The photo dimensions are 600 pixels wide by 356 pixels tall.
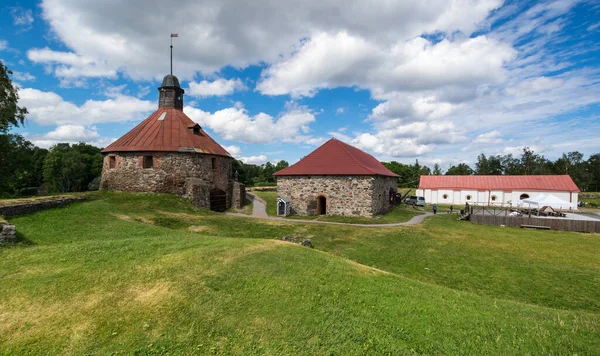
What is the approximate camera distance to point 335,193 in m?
23.0

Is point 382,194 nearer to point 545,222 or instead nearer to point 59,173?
point 545,222

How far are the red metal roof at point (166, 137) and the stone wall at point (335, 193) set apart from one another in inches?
289

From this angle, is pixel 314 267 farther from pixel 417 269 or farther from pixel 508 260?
pixel 508 260

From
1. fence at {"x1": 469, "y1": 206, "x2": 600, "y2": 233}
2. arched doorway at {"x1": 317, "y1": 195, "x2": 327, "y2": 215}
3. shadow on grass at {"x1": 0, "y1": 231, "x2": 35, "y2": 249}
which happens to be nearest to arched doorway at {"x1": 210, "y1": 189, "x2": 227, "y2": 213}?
arched doorway at {"x1": 317, "y1": 195, "x2": 327, "y2": 215}

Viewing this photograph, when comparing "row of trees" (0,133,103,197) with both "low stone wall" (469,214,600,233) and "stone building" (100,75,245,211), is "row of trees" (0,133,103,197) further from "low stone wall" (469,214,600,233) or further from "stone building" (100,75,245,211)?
"low stone wall" (469,214,600,233)

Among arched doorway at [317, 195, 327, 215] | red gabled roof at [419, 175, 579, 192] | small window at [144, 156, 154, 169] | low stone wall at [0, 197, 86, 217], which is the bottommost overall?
arched doorway at [317, 195, 327, 215]

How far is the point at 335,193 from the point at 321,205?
186 cm

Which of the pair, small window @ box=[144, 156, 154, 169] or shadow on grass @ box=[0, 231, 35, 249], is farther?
small window @ box=[144, 156, 154, 169]

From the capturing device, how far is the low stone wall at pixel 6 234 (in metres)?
8.05

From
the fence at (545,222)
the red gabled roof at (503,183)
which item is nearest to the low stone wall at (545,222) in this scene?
the fence at (545,222)

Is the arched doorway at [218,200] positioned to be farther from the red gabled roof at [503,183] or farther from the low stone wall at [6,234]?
the red gabled roof at [503,183]

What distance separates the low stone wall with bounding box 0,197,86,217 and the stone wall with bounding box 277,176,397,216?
14.9 metres

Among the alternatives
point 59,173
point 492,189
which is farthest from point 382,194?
point 59,173

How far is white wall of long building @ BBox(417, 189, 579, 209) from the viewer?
1507 inches
